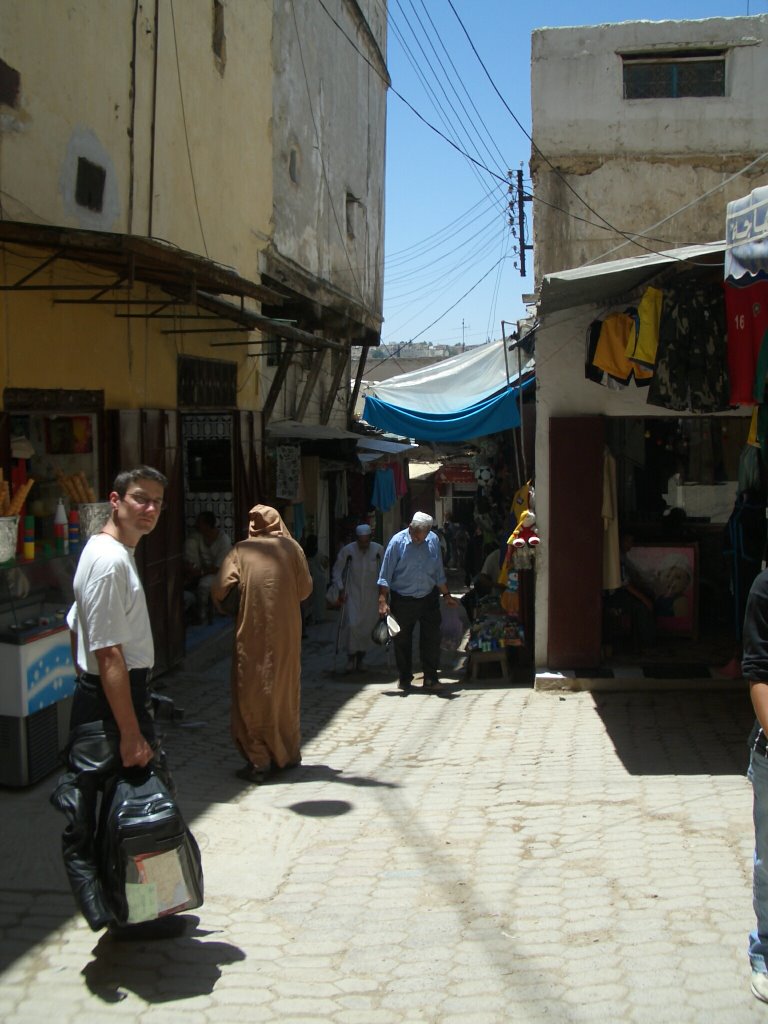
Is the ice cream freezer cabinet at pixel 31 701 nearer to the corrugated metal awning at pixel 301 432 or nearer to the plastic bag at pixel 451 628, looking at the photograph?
the plastic bag at pixel 451 628

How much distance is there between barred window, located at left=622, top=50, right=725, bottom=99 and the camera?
9.52m

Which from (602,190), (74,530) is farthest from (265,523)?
(602,190)

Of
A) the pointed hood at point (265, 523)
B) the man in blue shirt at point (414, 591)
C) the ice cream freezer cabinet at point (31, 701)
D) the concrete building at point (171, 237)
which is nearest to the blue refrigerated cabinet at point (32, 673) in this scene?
the ice cream freezer cabinet at point (31, 701)

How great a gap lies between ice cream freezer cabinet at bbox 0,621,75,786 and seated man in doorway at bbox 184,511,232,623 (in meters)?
5.23

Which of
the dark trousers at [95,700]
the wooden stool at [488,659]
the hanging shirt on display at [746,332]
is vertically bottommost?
the wooden stool at [488,659]

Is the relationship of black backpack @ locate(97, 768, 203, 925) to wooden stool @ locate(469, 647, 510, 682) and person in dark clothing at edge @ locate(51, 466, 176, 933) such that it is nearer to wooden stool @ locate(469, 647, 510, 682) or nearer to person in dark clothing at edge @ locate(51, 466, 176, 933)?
person in dark clothing at edge @ locate(51, 466, 176, 933)

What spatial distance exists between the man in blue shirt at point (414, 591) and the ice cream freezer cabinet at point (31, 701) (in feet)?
13.5

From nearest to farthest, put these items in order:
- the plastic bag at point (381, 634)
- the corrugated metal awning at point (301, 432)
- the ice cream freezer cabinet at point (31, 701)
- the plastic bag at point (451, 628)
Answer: the ice cream freezer cabinet at point (31, 701) → the plastic bag at point (381, 634) → the plastic bag at point (451, 628) → the corrugated metal awning at point (301, 432)

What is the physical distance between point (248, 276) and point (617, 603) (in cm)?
549

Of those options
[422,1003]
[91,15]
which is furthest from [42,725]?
[91,15]

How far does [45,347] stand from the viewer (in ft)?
24.5

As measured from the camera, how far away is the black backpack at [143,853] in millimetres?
3877

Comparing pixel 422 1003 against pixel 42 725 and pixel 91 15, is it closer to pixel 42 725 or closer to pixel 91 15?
pixel 42 725

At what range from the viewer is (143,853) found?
12.7ft
